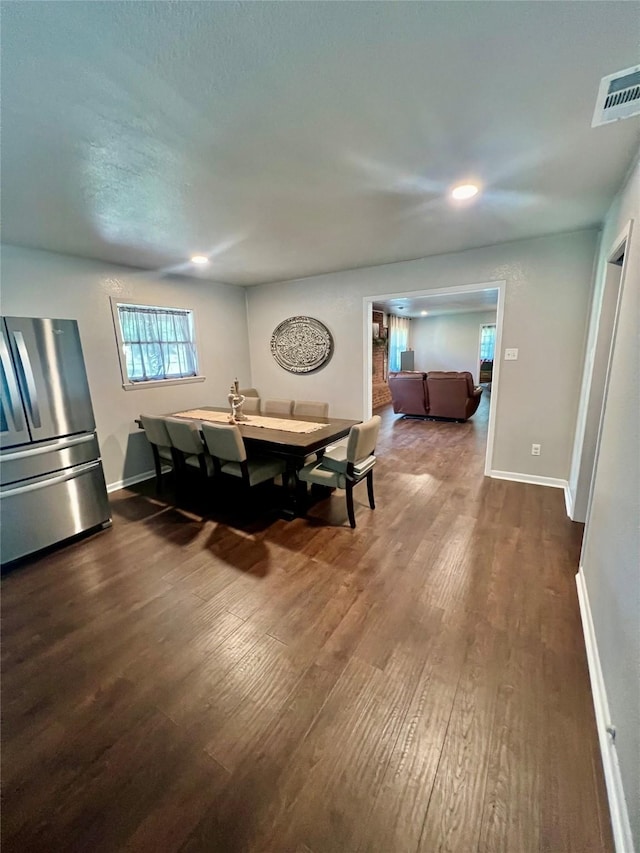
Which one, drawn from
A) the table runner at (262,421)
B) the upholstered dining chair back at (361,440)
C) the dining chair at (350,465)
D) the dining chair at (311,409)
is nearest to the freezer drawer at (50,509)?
the table runner at (262,421)

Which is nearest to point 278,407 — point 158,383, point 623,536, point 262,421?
point 262,421

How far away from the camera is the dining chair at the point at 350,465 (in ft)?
8.61

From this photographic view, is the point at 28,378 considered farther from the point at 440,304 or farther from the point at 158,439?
the point at 440,304

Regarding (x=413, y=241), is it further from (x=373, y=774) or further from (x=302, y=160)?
(x=373, y=774)

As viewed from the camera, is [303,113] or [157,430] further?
[157,430]

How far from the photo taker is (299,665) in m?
1.61

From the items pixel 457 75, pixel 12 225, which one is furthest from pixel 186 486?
pixel 457 75

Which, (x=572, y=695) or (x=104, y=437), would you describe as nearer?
(x=572, y=695)

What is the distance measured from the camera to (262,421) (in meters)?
3.53

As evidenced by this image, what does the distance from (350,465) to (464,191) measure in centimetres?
202

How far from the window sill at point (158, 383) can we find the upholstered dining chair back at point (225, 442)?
156cm

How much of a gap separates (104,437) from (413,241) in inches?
149

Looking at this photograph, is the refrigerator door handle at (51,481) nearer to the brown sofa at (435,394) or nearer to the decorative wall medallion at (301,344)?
the decorative wall medallion at (301,344)

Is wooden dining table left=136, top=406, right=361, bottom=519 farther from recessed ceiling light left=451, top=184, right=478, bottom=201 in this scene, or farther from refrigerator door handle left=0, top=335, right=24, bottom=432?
recessed ceiling light left=451, top=184, right=478, bottom=201
